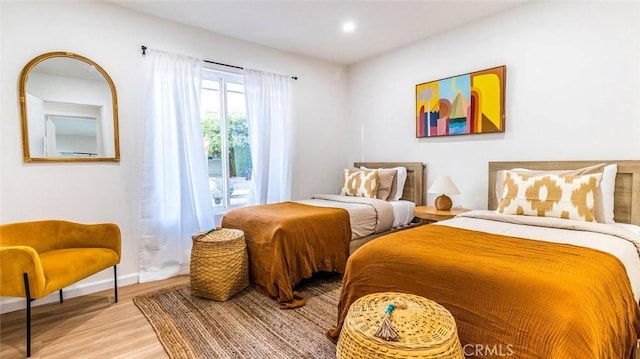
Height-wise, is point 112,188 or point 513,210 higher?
point 112,188

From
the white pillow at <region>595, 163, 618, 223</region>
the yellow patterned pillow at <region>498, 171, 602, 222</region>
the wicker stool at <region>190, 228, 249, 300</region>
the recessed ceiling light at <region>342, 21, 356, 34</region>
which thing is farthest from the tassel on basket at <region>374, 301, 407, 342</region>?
the recessed ceiling light at <region>342, 21, 356, 34</region>

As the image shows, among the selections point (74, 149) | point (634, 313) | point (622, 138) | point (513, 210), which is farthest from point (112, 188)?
point (622, 138)

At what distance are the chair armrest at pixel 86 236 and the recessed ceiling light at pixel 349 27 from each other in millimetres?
2793

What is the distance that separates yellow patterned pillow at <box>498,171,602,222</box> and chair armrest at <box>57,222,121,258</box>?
3033mm

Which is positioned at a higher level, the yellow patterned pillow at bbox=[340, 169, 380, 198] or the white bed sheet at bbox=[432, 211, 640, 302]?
the yellow patterned pillow at bbox=[340, 169, 380, 198]

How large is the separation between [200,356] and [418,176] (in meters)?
2.81

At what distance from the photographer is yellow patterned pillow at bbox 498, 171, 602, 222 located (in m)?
2.11

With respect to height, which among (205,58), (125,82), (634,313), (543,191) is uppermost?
(205,58)

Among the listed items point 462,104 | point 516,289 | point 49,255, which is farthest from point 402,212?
Answer: point 49,255

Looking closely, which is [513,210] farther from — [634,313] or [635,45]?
[635,45]

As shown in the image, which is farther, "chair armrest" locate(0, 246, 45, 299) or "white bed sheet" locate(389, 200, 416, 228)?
"white bed sheet" locate(389, 200, 416, 228)

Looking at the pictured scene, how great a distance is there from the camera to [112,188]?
277 cm

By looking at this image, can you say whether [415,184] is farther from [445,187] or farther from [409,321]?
[409,321]

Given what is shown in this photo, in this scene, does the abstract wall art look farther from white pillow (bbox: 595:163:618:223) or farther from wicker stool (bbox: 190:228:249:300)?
wicker stool (bbox: 190:228:249:300)
